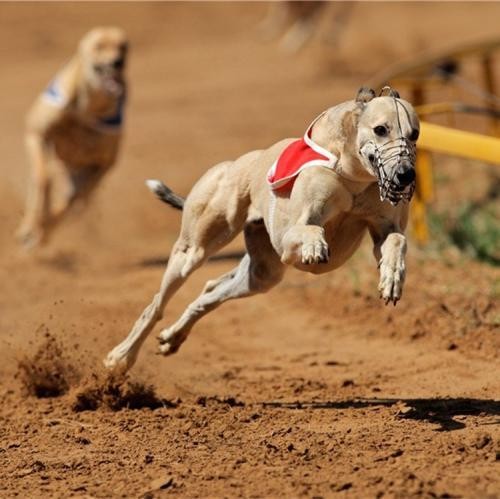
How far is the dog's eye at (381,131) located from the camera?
496 centimetres

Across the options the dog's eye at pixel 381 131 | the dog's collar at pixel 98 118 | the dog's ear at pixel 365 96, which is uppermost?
the dog's collar at pixel 98 118

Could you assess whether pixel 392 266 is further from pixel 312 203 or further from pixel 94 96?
pixel 94 96

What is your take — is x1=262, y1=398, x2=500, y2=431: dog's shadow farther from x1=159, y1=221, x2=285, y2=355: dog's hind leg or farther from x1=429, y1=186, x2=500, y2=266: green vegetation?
x1=429, y1=186, x2=500, y2=266: green vegetation

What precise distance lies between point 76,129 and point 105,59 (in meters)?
0.69

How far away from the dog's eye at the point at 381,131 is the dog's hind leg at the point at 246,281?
1072mm

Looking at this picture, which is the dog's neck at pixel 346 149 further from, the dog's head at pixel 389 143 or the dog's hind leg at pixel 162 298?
the dog's hind leg at pixel 162 298

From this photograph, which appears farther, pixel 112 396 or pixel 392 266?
pixel 112 396

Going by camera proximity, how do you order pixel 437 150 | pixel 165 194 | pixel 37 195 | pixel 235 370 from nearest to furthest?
pixel 165 194, pixel 235 370, pixel 437 150, pixel 37 195

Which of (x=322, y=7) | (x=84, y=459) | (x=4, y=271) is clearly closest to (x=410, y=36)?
(x=322, y=7)

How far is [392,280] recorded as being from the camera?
489 cm

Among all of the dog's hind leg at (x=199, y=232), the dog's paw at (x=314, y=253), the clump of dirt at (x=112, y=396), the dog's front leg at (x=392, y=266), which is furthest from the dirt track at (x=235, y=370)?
the dog's paw at (x=314, y=253)

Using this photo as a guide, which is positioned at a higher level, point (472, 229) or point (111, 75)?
point (111, 75)

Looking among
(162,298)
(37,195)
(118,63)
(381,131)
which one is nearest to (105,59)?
(118,63)

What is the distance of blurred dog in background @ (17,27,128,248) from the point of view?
10.8 m
